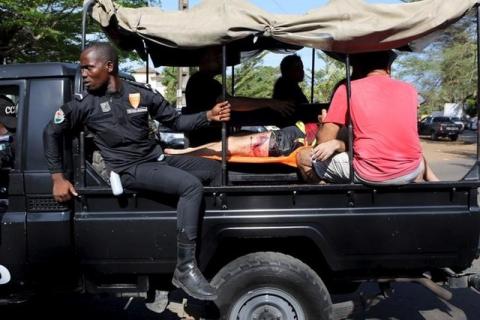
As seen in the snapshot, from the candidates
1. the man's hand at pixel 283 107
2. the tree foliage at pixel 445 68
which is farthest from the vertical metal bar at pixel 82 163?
the tree foliage at pixel 445 68

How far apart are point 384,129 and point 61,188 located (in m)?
2.16

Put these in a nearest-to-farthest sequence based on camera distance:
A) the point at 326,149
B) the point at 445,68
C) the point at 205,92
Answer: the point at 326,149
the point at 205,92
the point at 445,68

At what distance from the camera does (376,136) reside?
3.79 metres

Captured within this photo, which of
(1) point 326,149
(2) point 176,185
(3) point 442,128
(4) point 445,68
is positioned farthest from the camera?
(3) point 442,128

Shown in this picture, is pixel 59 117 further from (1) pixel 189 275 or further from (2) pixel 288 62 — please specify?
(2) pixel 288 62

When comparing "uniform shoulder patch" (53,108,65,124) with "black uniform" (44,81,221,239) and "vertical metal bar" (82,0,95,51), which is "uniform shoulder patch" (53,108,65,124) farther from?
"vertical metal bar" (82,0,95,51)

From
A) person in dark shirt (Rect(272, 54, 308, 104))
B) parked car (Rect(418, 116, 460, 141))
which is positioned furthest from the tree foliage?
person in dark shirt (Rect(272, 54, 308, 104))

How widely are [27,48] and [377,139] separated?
12639 millimetres

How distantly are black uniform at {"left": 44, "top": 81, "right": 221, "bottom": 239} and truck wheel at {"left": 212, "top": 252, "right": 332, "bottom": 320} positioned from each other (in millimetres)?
455

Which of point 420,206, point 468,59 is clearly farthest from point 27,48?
point 468,59

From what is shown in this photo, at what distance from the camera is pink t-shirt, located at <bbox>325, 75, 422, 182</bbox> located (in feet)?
12.3

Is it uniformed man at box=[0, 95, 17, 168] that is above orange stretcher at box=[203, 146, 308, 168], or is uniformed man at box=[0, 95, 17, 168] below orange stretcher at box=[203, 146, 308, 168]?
above

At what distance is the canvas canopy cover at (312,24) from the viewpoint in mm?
3619

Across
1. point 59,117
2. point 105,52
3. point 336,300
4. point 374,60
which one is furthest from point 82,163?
point 336,300
